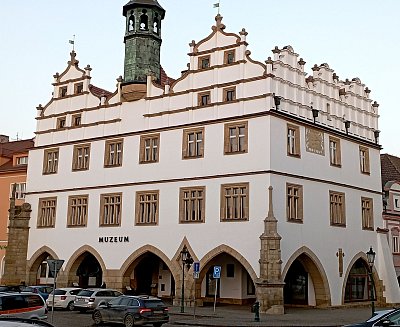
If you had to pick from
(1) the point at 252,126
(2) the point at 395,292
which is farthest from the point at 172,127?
(2) the point at 395,292

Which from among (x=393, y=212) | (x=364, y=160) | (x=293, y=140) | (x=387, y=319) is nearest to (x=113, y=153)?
(x=293, y=140)

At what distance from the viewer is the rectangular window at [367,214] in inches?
1501

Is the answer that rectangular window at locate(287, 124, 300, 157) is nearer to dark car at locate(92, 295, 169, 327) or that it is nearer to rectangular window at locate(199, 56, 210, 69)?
rectangular window at locate(199, 56, 210, 69)

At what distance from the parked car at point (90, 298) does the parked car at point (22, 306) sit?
29.9 feet

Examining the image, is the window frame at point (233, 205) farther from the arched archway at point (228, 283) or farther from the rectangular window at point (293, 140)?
the rectangular window at point (293, 140)

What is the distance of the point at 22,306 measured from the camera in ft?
63.8

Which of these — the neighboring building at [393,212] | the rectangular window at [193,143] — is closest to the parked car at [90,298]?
the rectangular window at [193,143]

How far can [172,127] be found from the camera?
35938 mm

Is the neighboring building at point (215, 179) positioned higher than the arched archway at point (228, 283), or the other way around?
the neighboring building at point (215, 179)

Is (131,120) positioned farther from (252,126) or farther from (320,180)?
(320,180)

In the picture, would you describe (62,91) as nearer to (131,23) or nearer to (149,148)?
(131,23)

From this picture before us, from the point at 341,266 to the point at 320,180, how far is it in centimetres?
533

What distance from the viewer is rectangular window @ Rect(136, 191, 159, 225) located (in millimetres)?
35812

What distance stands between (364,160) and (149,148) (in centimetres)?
1438
